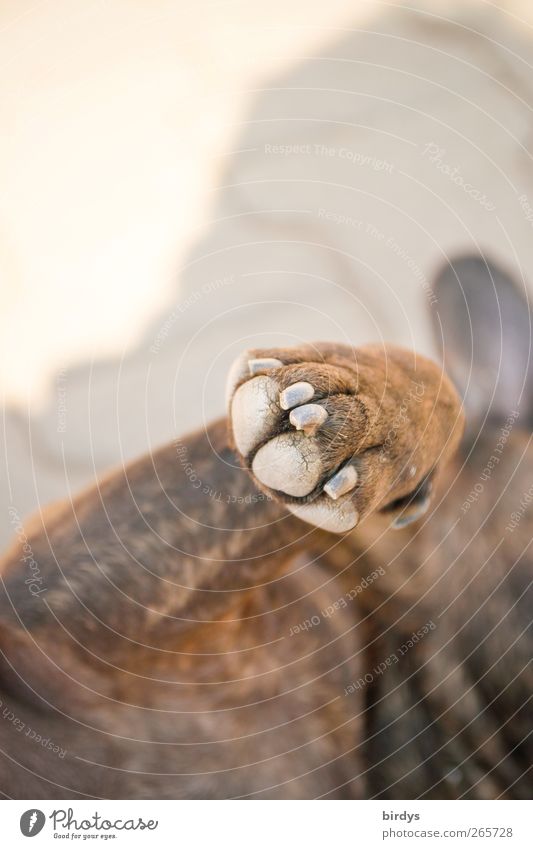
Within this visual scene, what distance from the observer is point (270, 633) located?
1228 millimetres

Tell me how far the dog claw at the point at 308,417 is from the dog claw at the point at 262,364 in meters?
0.07

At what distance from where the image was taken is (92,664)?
3.79 ft

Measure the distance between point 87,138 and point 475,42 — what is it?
0.62 m

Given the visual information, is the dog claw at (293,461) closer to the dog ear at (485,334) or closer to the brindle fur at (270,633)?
the brindle fur at (270,633)

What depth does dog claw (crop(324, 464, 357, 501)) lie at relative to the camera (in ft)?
3.00

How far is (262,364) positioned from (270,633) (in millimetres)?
509

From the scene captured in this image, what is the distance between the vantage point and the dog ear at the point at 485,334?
1218mm
